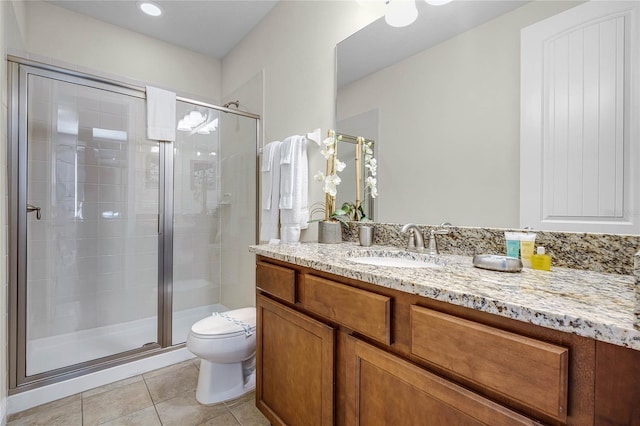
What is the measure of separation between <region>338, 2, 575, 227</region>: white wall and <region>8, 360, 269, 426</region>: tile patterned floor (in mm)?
1316

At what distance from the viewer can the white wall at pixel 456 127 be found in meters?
1.09

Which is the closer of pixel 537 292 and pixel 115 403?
pixel 537 292

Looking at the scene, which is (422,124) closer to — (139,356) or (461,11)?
(461,11)

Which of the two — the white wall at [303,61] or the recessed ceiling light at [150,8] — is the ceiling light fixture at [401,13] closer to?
the white wall at [303,61]

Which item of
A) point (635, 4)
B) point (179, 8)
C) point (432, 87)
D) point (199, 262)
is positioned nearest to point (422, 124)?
point (432, 87)

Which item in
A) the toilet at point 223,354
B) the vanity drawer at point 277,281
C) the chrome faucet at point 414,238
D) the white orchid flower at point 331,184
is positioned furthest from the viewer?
the white orchid flower at point 331,184

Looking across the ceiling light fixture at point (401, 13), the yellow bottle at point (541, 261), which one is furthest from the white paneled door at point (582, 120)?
the ceiling light fixture at point (401, 13)

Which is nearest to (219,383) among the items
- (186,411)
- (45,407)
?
(186,411)

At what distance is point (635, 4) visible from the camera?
2.76 ft

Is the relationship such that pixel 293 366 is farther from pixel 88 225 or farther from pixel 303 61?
pixel 88 225

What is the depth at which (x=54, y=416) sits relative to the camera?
1535mm

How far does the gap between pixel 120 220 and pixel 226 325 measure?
4.96ft

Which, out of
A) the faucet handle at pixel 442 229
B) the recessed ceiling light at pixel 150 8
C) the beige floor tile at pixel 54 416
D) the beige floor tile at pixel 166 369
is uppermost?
the recessed ceiling light at pixel 150 8

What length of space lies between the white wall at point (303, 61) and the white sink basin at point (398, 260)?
26.0 inches
